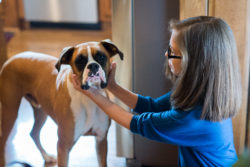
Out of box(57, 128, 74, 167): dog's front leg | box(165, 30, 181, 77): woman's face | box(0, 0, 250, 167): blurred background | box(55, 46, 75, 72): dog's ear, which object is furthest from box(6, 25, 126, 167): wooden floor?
box(165, 30, 181, 77): woman's face

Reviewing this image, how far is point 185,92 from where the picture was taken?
113cm

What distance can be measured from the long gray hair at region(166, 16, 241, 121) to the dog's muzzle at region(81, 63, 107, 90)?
0.27 metres

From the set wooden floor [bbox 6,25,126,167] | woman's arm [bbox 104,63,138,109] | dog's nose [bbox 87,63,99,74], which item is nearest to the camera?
dog's nose [bbox 87,63,99,74]

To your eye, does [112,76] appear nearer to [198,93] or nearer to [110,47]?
[110,47]

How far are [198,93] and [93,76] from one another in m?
0.36

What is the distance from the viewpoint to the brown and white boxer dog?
1073 millimetres

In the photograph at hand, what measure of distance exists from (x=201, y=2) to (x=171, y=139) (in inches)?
24.1

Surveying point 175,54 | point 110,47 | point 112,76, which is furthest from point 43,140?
point 175,54

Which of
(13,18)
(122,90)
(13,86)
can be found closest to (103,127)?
(122,90)

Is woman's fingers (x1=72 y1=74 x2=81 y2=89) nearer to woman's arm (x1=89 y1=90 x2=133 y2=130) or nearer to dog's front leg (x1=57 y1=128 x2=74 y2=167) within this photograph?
woman's arm (x1=89 y1=90 x2=133 y2=130)

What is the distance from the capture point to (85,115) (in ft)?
4.00

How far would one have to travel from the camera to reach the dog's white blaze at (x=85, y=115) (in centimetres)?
119

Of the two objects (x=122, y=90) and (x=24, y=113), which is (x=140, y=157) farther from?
(x=24, y=113)

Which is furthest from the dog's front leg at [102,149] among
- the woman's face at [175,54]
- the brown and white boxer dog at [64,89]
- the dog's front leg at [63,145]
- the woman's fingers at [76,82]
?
the woman's face at [175,54]
